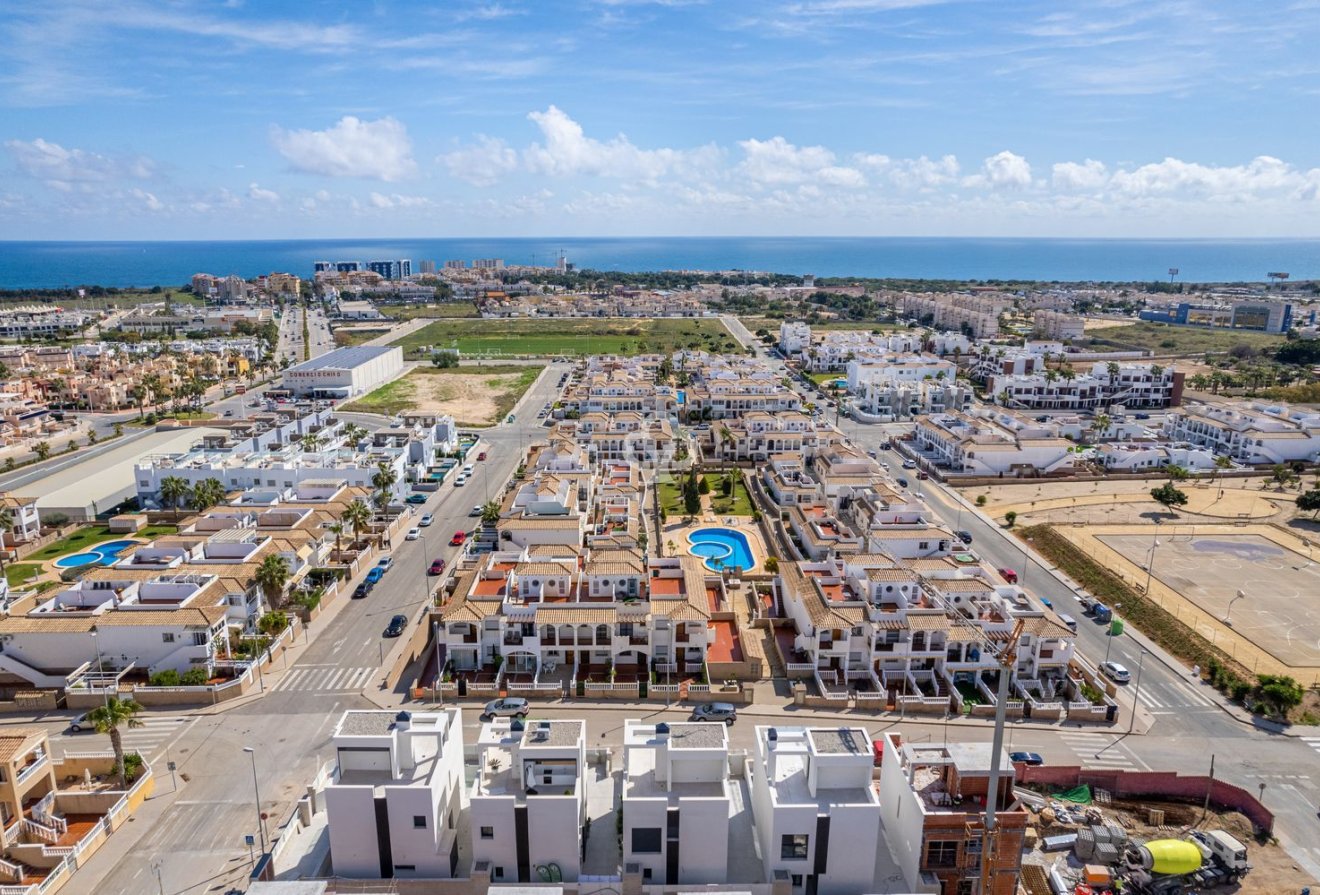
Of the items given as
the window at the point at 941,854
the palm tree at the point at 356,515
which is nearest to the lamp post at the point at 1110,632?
the window at the point at 941,854

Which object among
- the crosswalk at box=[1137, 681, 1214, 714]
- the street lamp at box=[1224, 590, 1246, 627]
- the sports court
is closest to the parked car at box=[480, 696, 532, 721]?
the crosswalk at box=[1137, 681, 1214, 714]

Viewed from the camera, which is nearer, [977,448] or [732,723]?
[732,723]

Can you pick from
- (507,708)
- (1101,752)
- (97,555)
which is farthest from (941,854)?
(97,555)

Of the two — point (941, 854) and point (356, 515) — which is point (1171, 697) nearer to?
point (941, 854)

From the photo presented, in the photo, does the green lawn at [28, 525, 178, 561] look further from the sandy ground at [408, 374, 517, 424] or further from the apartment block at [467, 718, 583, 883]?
the apartment block at [467, 718, 583, 883]

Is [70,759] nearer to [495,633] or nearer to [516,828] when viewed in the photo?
[495,633]

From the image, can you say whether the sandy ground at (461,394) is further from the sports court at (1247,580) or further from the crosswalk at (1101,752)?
the crosswalk at (1101,752)

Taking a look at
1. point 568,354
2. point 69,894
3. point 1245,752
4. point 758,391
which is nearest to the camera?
point 69,894

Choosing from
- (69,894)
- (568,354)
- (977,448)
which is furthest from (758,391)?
(69,894)
